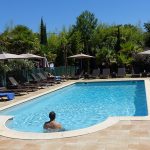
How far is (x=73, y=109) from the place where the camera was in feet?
45.0

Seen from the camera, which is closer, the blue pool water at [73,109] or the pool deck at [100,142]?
the pool deck at [100,142]

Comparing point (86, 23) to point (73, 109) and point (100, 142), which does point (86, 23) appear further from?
point (100, 142)

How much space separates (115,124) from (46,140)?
1.97m

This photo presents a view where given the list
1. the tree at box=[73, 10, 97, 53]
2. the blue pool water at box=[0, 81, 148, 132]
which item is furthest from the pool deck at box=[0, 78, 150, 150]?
the tree at box=[73, 10, 97, 53]

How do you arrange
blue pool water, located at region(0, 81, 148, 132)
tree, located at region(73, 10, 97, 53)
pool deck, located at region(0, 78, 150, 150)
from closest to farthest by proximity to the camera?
pool deck, located at region(0, 78, 150, 150) → blue pool water, located at region(0, 81, 148, 132) → tree, located at region(73, 10, 97, 53)

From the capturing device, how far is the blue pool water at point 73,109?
1084cm

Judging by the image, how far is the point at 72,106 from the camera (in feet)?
47.8

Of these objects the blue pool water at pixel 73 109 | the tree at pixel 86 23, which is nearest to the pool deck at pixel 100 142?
the blue pool water at pixel 73 109

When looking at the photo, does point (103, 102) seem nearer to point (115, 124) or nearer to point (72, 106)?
point (72, 106)

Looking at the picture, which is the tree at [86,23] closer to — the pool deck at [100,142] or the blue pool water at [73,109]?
the blue pool water at [73,109]

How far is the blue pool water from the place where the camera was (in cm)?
1084

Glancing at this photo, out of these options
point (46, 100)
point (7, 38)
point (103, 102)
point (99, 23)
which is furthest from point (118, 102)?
point (99, 23)

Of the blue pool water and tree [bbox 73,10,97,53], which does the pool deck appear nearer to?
the blue pool water

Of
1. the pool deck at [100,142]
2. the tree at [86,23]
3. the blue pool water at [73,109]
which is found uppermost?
the tree at [86,23]
